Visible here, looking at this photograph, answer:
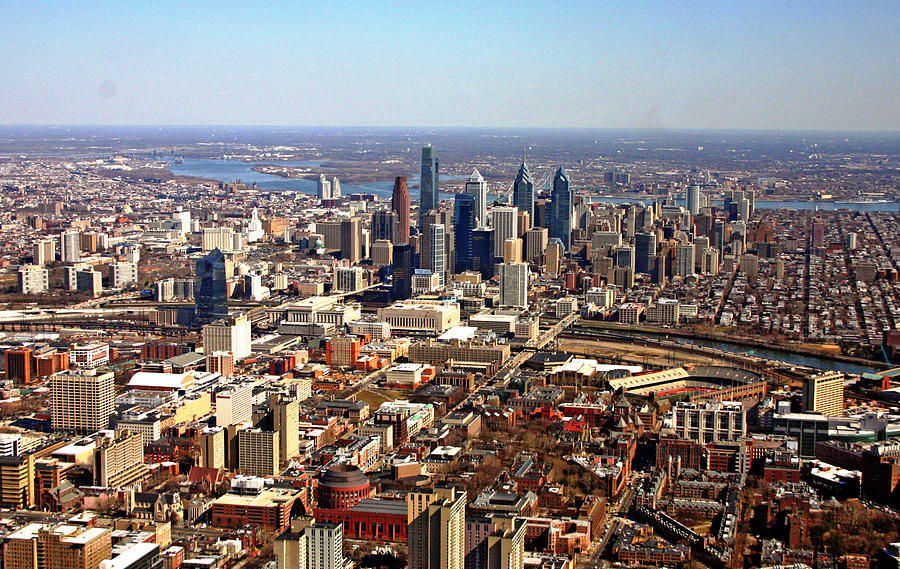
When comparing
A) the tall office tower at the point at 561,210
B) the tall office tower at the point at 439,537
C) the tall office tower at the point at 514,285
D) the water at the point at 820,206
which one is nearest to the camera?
the tall office tower at the point at 439,537

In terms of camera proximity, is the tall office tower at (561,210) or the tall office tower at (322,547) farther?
the tall office tower at (561,210)

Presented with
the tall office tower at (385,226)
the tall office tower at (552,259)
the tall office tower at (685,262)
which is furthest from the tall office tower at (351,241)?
the tall office tower at (685,262)

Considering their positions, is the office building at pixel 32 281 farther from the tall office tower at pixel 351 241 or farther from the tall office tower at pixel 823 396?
the tall office tower at pixel 823 396

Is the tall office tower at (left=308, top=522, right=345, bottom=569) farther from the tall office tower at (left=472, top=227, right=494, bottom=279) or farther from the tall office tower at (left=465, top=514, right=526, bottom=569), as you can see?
the tall office tower at (left=472, top=227, right=494, bottom=279)

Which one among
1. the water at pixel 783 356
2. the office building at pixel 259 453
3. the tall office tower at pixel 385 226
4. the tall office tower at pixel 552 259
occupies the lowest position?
the water at pixel 783 356

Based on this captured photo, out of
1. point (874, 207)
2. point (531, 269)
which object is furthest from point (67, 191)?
point (874, 207)

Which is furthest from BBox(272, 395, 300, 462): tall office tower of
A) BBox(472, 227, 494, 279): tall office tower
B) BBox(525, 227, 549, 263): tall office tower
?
BBox(525, 227, 549, 263): tall office tower
